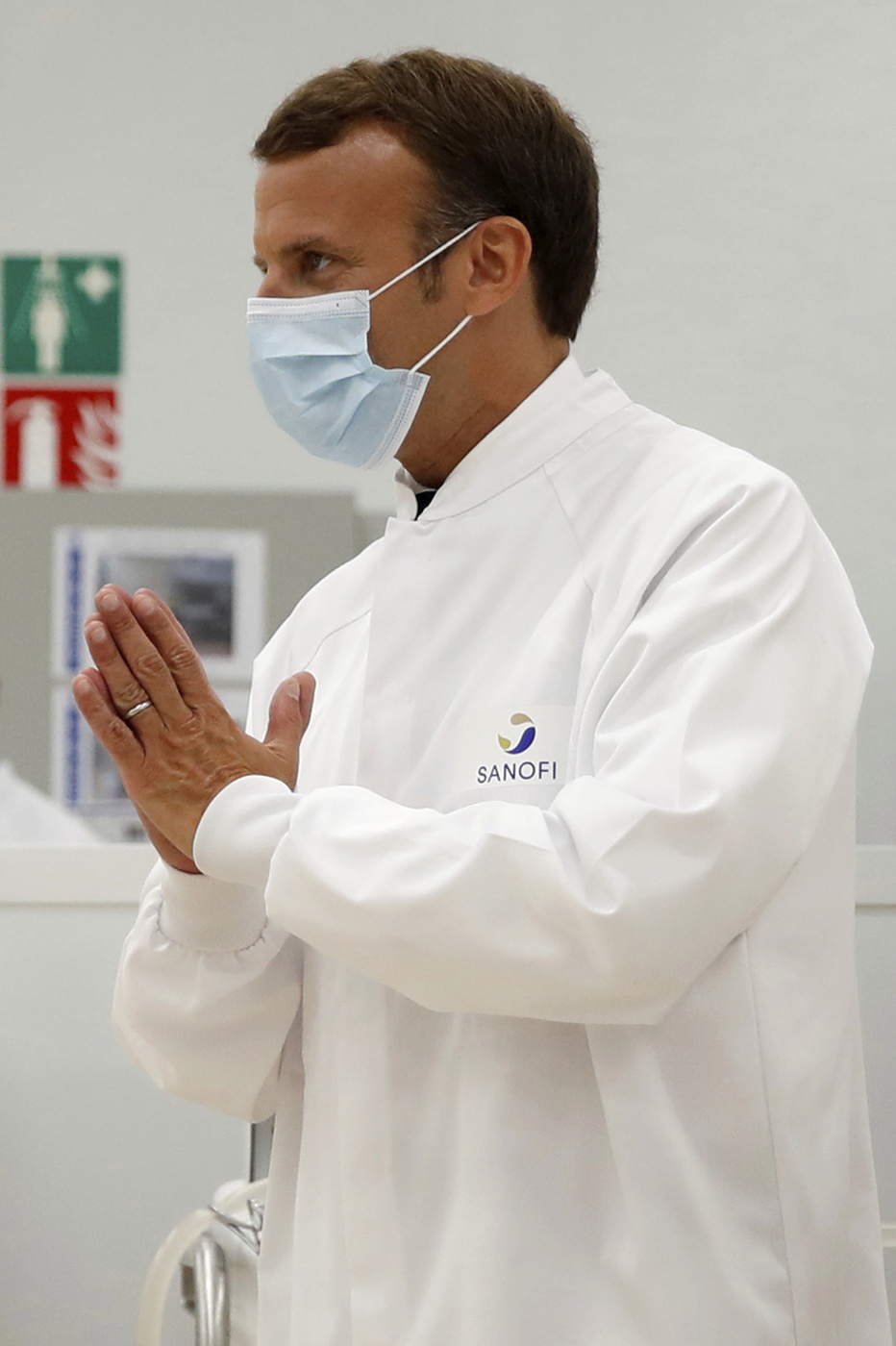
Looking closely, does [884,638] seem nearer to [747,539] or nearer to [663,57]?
[663,57]

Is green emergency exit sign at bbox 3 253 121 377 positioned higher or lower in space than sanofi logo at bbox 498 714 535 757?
lower

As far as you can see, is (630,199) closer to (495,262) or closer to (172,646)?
(495,262)

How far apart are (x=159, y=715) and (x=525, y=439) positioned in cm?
43

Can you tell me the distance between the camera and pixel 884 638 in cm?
258

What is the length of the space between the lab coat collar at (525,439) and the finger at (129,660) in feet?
1.09

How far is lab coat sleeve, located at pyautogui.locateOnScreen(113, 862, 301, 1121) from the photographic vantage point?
1.31 m

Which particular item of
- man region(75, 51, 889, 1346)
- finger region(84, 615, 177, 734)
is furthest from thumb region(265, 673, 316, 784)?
finger region(84, 615, 177, 734)

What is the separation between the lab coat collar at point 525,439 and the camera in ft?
4.45

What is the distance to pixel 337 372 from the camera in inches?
53.7

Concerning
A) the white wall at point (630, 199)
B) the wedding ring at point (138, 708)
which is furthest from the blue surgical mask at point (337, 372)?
the white wall at point (630, 199)

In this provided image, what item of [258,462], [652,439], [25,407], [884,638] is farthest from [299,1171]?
[25,407]

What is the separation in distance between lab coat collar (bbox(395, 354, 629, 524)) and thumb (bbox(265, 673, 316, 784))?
0.70 ft

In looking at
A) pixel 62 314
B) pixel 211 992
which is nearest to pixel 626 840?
pixel 211 992

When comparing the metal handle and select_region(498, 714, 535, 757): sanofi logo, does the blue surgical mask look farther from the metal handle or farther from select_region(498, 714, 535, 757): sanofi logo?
the metal handle
